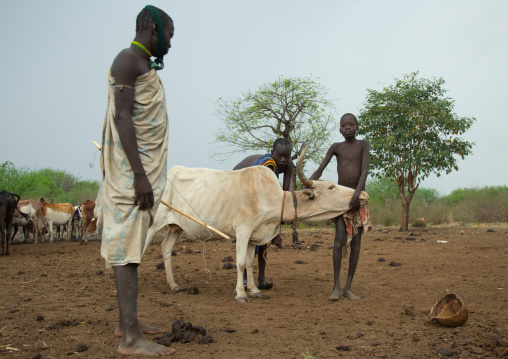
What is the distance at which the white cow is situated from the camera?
591cm

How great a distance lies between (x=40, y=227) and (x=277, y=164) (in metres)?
13.4

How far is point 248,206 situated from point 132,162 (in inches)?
107

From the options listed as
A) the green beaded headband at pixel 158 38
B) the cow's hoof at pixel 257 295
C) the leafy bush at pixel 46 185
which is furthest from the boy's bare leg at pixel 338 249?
the leafy bush at pixel 46 185

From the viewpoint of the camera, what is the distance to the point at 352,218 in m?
5.84

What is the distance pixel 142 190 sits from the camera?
11.6ft

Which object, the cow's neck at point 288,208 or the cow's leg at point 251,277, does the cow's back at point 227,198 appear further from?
the cow's leg at point 251,277

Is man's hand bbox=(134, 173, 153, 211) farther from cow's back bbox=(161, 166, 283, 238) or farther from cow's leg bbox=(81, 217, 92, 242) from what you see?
cow's leg bbox=(81, 217, 92, 242)

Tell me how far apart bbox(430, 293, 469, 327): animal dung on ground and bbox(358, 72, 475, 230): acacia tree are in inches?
526

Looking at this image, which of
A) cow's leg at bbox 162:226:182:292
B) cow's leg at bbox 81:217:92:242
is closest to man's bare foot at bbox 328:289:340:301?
cow's leg at bbox 162:226:182:292

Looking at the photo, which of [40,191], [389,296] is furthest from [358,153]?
[40,191]

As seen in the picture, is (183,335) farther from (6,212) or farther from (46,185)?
(46,185)

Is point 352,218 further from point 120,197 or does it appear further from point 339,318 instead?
point 120,197

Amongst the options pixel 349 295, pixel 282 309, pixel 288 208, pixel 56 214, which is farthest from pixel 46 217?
pixel 349 295

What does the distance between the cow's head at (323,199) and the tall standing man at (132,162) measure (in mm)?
2500
